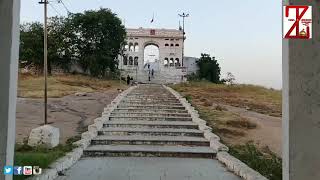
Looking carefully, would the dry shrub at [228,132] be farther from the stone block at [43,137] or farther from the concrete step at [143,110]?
the stone block at [43,137]

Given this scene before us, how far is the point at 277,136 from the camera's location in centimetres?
1502

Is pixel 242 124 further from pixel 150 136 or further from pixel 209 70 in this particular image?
pixel 209 70

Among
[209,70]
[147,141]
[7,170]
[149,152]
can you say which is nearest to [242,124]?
[147,141]

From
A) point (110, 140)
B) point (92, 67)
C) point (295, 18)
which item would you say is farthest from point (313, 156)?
point (92, 67)

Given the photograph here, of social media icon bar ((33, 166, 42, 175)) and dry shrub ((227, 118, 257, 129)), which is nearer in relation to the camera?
social media icon bar ((33, 166, 42, 175))

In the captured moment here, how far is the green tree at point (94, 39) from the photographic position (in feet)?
155

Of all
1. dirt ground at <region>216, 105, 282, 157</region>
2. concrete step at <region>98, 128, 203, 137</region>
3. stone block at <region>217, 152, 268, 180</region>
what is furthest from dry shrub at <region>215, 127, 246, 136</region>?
stone block at <region>217, 152, 268, 180</region>

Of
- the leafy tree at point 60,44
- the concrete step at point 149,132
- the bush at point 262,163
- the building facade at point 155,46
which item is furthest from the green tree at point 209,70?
the bush at point 262,163

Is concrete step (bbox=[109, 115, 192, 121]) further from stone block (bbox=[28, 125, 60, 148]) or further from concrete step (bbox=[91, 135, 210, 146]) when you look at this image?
stone block (bbox=[28, 125, 60, 148])

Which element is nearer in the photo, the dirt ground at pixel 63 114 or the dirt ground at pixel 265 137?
the dirt ground at pixel 265 137

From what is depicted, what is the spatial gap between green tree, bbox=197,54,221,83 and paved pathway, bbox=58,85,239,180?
2000 inches

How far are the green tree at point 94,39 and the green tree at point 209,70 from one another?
22.1 m

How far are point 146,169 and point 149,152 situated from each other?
1.82 metres

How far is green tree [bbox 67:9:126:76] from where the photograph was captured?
47.1 metres
